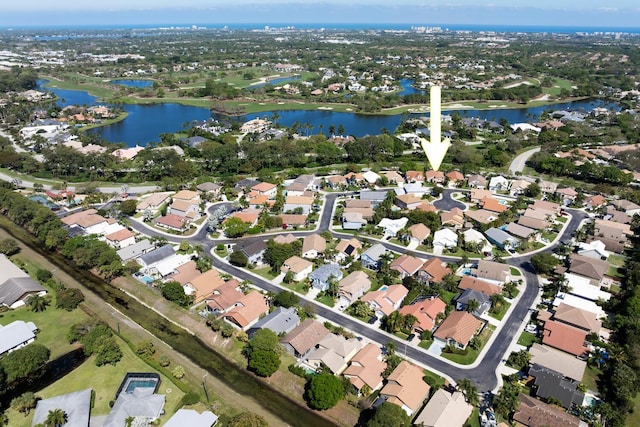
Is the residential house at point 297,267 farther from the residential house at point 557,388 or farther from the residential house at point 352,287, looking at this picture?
the residential house at point 557,388

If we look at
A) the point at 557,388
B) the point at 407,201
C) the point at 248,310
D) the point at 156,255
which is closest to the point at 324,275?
the point at 248,310

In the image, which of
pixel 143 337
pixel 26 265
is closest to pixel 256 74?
pixel 26 265

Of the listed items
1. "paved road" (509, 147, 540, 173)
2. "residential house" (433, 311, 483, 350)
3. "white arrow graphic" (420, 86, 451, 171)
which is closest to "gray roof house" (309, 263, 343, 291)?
"residential house" (433, 311, 483, 350)

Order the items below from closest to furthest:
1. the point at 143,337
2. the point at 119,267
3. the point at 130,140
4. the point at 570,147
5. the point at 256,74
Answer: the point at 143,337 → the point at 119,267 → the point at 570,147 → the point at 130,140 → the point at 256,74

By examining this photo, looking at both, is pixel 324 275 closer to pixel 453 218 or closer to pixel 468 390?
pixel 468 390

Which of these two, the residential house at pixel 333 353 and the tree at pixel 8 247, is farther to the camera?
the tree at pixel 8 247

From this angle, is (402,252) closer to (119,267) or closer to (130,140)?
(119,267)

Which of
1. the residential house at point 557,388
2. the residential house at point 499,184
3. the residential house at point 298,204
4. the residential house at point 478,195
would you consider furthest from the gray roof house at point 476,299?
the residential house at point 499,184
